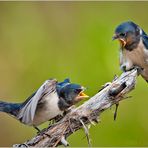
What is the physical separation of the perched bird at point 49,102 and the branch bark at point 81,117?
0.50ft

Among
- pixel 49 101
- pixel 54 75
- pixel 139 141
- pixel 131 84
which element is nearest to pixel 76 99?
pixel 49 101

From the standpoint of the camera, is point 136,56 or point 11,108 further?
point 136,56

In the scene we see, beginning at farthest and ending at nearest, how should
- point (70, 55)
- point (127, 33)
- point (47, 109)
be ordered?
point (70, 55) → point (127, 33) → point (47, 109)

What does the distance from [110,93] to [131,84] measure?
0.34 ft

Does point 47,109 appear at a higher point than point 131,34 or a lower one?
lower

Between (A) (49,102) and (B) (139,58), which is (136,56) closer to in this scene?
(B) (139,58)

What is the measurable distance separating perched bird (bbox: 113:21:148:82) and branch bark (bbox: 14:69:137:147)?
532mm

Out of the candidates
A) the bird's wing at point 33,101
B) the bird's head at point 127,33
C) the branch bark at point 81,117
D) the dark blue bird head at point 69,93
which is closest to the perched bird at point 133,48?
the bird's head at point 127,33

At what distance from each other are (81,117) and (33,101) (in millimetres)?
184

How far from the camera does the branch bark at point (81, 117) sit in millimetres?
2588

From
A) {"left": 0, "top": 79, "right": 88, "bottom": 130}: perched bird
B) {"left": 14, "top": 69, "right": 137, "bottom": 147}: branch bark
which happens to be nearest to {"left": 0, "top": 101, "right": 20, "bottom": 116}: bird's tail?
{"left": 0, "top": 79, "right": 88, "bottom": 130}: perched bird

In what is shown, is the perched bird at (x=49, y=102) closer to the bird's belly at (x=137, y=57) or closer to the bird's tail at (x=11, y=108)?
the bird's tail at (x=11, y=108)

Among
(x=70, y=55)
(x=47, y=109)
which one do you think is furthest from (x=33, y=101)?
(x=70, y=55)

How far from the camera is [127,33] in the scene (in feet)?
10.6
